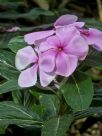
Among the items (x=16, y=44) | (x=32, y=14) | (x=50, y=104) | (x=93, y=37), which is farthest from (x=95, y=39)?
(x=32, y=14)

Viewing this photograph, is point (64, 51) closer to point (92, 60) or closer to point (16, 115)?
point (92, 60)

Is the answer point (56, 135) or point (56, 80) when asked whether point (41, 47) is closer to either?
point (56, 80)

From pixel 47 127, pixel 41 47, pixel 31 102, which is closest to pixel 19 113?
pixel 47 127

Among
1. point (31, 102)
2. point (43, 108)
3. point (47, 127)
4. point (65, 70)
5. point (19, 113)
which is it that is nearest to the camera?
point (65, 70)

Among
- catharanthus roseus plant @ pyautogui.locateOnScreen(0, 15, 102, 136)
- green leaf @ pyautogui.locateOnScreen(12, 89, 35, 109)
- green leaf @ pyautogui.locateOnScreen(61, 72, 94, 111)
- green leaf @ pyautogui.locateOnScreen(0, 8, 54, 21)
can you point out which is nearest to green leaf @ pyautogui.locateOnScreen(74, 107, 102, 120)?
catharanthus roseus plant @ pyautogui.locateOnScreen(0, 15, 102, 136)

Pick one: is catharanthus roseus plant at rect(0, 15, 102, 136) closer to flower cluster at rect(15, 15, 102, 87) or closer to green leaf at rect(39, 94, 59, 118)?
→ flower cluster at rect(15, 15, 102, 87)

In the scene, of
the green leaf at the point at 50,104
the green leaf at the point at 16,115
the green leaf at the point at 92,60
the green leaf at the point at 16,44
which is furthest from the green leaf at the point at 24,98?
the green leaf at the point at 92,60
